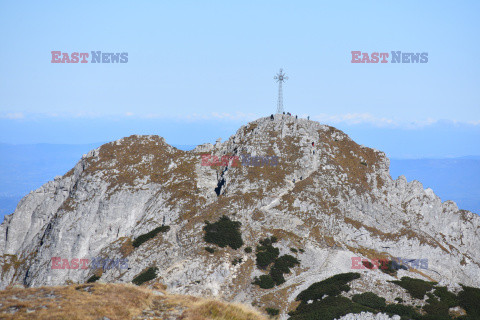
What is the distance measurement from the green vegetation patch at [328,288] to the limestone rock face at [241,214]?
13.8 feet

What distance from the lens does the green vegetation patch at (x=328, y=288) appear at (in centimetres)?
5162

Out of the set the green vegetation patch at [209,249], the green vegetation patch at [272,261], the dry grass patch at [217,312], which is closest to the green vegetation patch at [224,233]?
the green vegetation patch at [209,249]

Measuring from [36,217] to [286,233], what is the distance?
72.0 m

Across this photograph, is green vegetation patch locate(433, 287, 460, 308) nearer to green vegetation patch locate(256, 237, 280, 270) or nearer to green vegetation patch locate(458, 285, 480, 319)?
green vegetation patch locate(458, 285, 480, 319)

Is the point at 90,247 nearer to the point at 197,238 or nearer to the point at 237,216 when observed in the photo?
the point at 197,238

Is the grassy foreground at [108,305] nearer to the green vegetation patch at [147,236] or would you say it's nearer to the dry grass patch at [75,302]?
the dry grass patch at [75,302]

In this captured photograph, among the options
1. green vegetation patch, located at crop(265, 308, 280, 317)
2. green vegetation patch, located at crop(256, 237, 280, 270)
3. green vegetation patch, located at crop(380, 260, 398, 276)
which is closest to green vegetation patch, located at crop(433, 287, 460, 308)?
green vegetation patch, located at crop(265, 308, 280, 317)

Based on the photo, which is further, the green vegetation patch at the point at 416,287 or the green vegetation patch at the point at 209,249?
the green vegetation patch at the point at 209,249

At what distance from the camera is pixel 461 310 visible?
142ft

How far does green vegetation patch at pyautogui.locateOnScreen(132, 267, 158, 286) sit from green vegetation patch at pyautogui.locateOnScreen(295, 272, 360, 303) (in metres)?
26.4

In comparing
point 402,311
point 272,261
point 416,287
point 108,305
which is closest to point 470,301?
point 416,287

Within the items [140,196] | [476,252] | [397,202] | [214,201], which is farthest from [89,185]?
[476,252]

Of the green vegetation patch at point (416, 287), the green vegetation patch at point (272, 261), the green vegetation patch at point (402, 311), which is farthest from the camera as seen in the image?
the green vegetation patch at point (272, 261)

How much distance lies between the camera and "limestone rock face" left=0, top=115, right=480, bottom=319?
7168 cm
